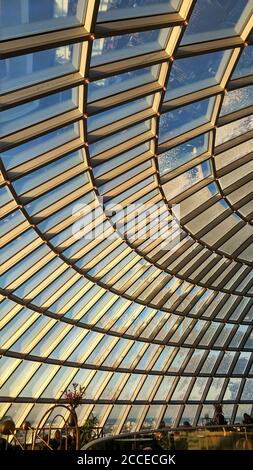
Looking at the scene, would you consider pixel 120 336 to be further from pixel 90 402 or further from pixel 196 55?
pixel 196 55

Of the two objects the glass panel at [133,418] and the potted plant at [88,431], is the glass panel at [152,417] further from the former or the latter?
the potted plant at [88,431]

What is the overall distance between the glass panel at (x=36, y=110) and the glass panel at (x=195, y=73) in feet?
10.7

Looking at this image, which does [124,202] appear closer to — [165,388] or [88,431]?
[88,431]

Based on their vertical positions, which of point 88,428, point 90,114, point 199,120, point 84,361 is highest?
point 199,120

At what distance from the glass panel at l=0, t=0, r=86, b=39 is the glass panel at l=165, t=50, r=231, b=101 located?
4436 millimetres

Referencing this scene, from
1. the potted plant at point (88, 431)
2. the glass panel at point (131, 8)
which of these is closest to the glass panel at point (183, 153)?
the glass panel at point (131, 8)

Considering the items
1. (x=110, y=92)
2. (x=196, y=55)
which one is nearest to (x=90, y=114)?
(x=110, y=92)

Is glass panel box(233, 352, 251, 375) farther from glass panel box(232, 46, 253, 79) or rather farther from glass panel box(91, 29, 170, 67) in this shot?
glass panel box(91, 29, 170, 67)

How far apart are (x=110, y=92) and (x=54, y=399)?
2528 centimetres

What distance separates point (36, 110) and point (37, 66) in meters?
2.22

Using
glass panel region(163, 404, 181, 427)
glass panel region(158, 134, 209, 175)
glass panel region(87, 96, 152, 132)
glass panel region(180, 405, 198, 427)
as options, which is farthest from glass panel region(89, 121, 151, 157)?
glass panel region(180, 405, 198, 427)

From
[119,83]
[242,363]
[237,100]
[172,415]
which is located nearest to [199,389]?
[172,415]

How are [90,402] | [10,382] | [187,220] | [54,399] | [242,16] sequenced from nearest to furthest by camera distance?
[242,16], [187,220], [10,382], [54,399], [90,402]

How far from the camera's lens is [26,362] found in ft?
103
